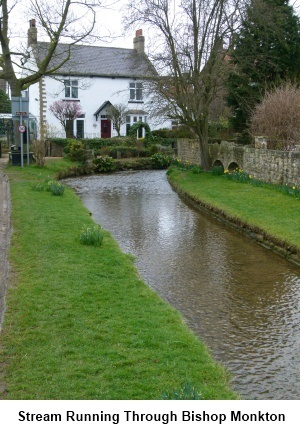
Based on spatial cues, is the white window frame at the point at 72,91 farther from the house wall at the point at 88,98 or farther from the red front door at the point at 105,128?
the red front door at the point at 105,128

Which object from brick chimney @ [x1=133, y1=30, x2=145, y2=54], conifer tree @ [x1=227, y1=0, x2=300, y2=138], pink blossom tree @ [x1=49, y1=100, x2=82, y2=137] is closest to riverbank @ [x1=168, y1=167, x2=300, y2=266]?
conifer tree @ [x1=227, y1=0, x2=300, y2=138]

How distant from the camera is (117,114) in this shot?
143 ft

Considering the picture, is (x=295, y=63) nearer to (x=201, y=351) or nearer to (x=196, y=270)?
(x=196, y=270)

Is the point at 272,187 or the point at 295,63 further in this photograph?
the point at 295,63

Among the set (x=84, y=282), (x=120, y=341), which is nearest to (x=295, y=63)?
(x=84, y=282)

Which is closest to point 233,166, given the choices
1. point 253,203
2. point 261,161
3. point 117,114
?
point 261,161

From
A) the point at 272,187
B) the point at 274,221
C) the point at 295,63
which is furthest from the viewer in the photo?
the point at 295,63

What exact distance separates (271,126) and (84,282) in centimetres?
1609

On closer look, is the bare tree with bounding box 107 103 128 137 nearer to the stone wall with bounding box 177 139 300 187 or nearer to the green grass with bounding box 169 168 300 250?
the stone wall with bounding box 177 139 300 187

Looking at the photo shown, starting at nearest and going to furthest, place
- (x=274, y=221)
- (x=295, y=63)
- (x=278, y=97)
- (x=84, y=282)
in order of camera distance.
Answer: (x=84, y=282) < (x=274, y=221) < (x=278, y=97) < (x=295, y=63)

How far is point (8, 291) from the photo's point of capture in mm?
7875

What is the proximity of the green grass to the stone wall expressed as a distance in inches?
31.0

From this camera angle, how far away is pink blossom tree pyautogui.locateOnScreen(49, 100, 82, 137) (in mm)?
42028

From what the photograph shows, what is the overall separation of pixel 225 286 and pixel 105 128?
123ft
